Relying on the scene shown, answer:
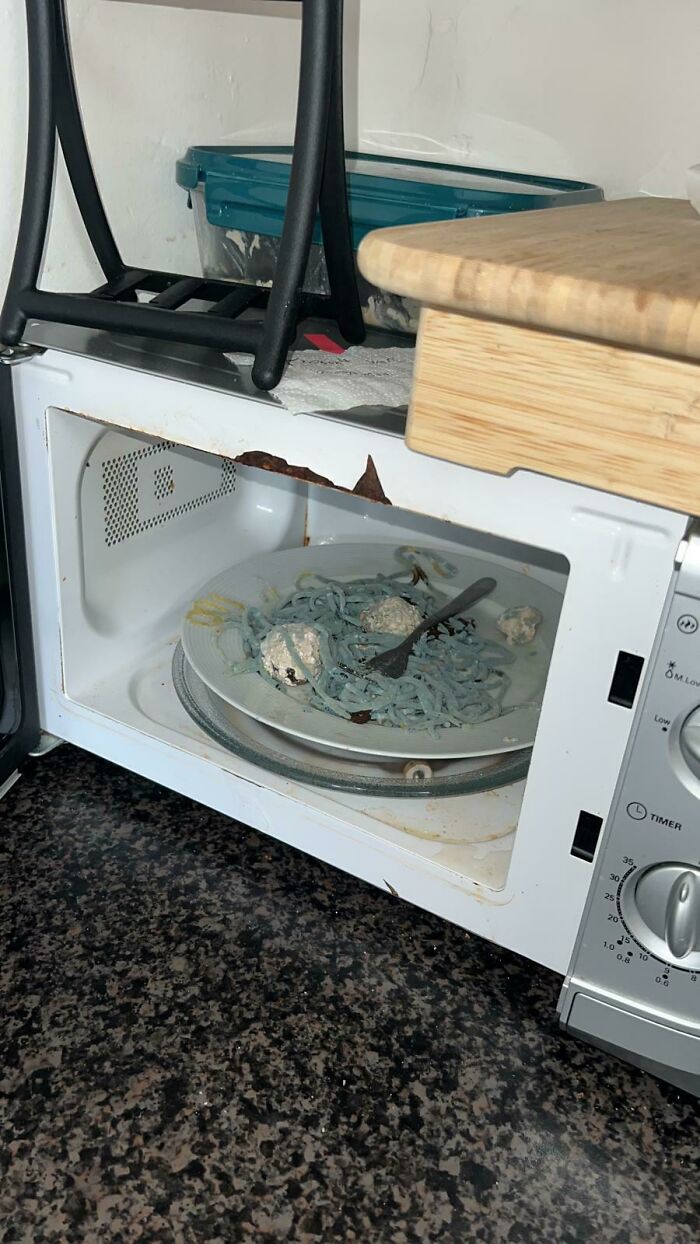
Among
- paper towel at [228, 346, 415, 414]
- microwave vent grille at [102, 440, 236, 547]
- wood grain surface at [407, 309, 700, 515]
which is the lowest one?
microwave vent grille at [102, 440, 236, 547]

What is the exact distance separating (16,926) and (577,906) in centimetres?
37

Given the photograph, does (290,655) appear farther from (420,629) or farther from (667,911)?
(667,911)

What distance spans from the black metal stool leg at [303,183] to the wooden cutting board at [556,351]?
4.6 inches

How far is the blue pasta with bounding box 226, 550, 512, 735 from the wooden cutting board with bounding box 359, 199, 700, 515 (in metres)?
0.29

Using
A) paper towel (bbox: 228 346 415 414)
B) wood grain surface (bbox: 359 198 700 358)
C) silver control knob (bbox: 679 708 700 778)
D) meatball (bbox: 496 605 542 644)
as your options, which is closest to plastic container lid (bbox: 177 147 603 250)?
paper towel (bbox: 228 346 415 414)

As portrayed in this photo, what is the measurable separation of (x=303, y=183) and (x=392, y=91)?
48 centimetres

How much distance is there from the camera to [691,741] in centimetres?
48

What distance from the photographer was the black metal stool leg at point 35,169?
2.08 ft

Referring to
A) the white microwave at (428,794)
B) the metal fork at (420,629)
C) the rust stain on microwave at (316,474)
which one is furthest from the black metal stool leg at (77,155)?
the metal fork at (420,629)

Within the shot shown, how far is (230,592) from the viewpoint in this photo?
2.91 ft

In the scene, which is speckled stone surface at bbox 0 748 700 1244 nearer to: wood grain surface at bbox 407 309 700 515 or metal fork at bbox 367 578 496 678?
metal fork at bbox 367 578 496 678

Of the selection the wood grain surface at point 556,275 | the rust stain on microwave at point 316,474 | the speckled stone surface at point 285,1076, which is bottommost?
the speckled stone surface at point 285,1076

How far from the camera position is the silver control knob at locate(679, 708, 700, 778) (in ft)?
1.57

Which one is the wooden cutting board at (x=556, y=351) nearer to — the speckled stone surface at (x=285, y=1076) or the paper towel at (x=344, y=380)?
the paper towel at (x=344, y=380)
